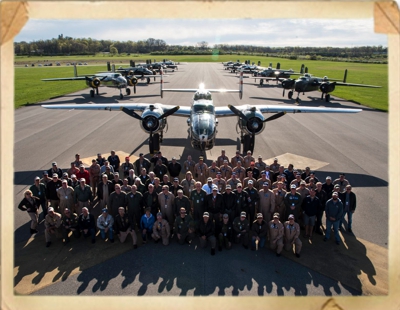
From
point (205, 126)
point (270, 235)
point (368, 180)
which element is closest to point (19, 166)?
point (205, 126)

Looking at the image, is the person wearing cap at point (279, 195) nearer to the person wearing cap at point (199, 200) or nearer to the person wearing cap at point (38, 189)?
the person wearing cap at point (199, 200)

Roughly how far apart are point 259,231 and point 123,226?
4.21 meters

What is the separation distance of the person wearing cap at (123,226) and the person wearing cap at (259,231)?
3.66 meters

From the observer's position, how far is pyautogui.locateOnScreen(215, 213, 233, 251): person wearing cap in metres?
8.54

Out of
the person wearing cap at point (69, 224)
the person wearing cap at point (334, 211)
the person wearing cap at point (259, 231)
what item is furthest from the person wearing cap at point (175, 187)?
the person wearing cap at point (334, 211)

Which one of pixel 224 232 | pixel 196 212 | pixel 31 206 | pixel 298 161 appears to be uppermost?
pixel 31 206

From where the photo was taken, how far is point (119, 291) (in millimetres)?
6852

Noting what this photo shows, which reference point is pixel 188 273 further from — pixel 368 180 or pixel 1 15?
pixel 368 180

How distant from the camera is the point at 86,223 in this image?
28.6ft

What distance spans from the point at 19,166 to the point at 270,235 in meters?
13.4

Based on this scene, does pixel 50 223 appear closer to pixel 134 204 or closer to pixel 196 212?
pixel 134 204

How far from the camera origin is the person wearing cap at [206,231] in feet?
27.6

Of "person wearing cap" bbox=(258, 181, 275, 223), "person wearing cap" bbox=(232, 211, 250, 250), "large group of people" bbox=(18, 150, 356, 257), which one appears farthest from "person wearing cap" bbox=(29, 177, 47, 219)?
"person wearing cap" bbox=(258, 181, 275, 223)

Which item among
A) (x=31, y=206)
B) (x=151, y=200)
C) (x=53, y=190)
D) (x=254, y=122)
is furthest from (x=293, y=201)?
(x=31, y=206)
